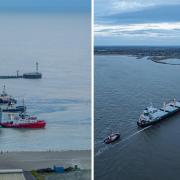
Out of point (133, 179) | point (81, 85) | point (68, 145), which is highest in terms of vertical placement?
point (81, 85)

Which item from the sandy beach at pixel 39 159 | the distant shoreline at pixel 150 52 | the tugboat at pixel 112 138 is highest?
the distant shoreline at pixel 150 52

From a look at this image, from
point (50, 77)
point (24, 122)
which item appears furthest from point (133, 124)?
point (24, 122)

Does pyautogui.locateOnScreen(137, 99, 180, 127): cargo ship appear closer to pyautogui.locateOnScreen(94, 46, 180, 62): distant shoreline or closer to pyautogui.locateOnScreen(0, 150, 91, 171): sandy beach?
pyautogui.locateOnScreen(94, 46, 180, 62): distant shoreline

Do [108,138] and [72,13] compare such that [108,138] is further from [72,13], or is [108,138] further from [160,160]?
[72,13]

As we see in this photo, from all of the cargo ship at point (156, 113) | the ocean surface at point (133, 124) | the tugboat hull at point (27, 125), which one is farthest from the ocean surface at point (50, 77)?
the cargo ship at point (156, 113)

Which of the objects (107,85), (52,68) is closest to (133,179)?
(107,85)

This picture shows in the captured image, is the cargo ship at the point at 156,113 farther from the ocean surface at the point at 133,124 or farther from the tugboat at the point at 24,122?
the tugboat at the point at 24,122
